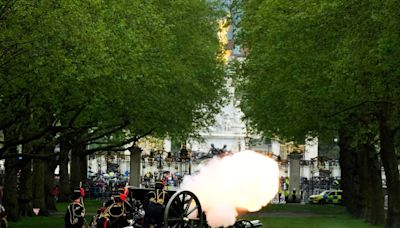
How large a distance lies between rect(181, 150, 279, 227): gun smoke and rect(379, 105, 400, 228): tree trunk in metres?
11.2

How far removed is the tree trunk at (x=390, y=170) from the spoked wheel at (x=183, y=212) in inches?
571

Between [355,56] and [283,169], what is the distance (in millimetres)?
69781

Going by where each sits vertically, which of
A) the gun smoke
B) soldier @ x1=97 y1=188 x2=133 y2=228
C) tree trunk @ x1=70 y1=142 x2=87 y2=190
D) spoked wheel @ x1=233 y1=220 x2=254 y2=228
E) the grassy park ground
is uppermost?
tree trunk @ x1=70 y1=142 x2=87 y2=190

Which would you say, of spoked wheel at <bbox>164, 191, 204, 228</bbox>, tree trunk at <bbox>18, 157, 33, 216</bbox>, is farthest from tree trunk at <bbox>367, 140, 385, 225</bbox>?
spoked wheel at <bbox>164, 191, 204, 228</bbox>

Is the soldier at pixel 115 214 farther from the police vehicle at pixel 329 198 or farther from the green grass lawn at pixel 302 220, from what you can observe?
the police vehicle at pixel 329 198

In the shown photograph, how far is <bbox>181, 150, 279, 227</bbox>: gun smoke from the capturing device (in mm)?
26156

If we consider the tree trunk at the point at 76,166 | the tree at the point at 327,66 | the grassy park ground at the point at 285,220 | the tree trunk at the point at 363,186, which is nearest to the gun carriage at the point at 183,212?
the tree at the point at 327,66

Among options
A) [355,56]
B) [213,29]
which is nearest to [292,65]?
[355,56]

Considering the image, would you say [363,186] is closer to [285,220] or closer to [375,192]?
[285,220]

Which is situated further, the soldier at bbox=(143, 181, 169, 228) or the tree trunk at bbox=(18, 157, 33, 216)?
the tree trunk at bbox=(18, 157, 33, 216)

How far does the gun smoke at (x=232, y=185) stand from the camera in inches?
1030

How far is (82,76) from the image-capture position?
96.4ft

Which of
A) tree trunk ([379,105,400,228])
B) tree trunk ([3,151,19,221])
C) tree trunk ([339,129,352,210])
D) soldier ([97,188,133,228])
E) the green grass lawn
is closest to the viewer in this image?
soldier ([97,188,133,228])

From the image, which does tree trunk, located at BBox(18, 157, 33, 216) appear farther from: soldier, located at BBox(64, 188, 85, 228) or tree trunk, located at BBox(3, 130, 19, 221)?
soldier, located at BBox(64, 188, 85, 228)
